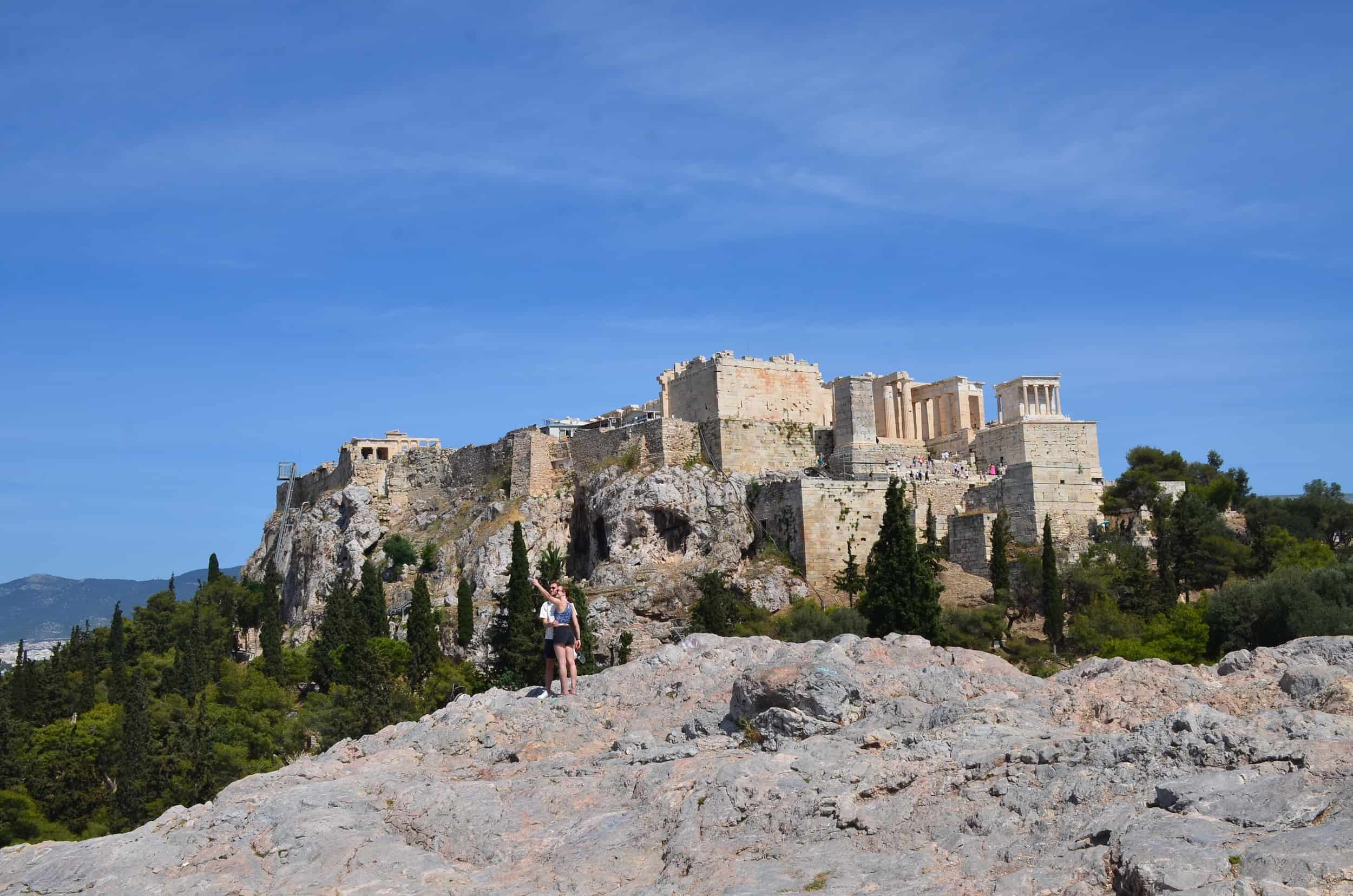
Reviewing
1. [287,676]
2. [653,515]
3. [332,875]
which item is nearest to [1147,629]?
[653,515]

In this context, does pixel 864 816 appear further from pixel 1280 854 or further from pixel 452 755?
pixel 452 755

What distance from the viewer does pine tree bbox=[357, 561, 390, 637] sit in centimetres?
5391

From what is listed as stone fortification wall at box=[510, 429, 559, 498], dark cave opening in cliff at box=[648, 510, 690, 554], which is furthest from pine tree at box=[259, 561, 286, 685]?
dark cave opening in cliff at box=[648, 510, 690, 554]

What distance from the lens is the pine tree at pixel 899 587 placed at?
128 feet

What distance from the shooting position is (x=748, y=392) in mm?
55656

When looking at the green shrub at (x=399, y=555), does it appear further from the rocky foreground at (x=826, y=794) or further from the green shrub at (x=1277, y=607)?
the rocky foreground at (x=826, y=794)

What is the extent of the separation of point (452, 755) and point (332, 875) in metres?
3.27

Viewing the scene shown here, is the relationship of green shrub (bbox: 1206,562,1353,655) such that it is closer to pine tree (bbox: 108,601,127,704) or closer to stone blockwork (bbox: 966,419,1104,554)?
stone blockwork (bbox: 966,419,1104,554)

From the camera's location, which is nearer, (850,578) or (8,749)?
(850,578)

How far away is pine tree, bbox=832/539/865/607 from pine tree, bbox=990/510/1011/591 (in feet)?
13.3

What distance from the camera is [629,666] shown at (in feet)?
59.9

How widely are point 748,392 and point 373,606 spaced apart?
→ 52.8ft

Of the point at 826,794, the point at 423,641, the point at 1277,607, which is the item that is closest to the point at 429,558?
the point at 423,641

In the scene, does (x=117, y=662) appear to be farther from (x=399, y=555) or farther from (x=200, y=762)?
(x=200, y=762)
